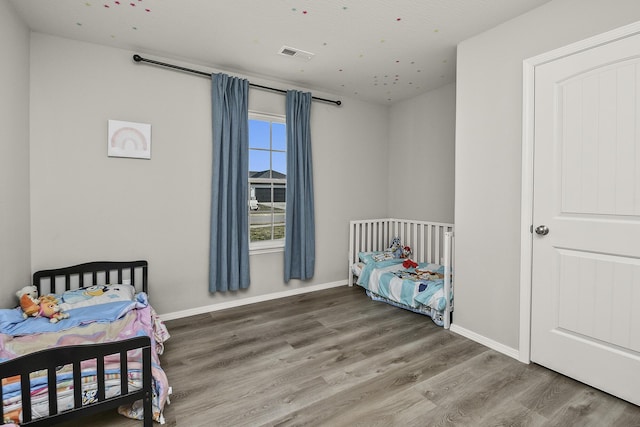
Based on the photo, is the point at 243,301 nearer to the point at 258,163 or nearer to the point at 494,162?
the point at 258,163

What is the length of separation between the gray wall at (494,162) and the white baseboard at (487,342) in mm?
31

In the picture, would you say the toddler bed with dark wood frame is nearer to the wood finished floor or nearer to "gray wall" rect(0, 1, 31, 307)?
the wood finished floor

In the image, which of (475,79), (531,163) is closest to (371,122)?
(475,79)

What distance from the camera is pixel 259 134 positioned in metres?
3.41

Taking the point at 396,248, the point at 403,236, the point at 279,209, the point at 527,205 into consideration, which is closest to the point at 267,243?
the point at 279,209

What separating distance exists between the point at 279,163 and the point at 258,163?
0.82 feet

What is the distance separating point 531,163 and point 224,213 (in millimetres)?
2556

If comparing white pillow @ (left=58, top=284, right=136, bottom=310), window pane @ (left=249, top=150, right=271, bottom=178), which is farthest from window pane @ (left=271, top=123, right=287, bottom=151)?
white pillow @ (left=58, top=284, right=136, bottom=310)

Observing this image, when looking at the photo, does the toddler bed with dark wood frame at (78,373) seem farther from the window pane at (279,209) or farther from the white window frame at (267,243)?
the window pane at (279,209)

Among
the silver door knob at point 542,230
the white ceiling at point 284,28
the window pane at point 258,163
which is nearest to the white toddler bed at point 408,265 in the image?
the silver door knob at point 542,230

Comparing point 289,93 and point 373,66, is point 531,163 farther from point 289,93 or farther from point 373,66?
point 289,93

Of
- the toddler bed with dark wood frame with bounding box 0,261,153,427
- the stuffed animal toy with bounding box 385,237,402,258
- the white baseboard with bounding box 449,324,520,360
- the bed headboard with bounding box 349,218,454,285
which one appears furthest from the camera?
the stuffed animal toy with bounding box 385,237,402,258

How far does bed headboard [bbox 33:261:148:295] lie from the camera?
7.86 ft

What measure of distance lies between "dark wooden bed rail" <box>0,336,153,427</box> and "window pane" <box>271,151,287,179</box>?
236 centimetres
